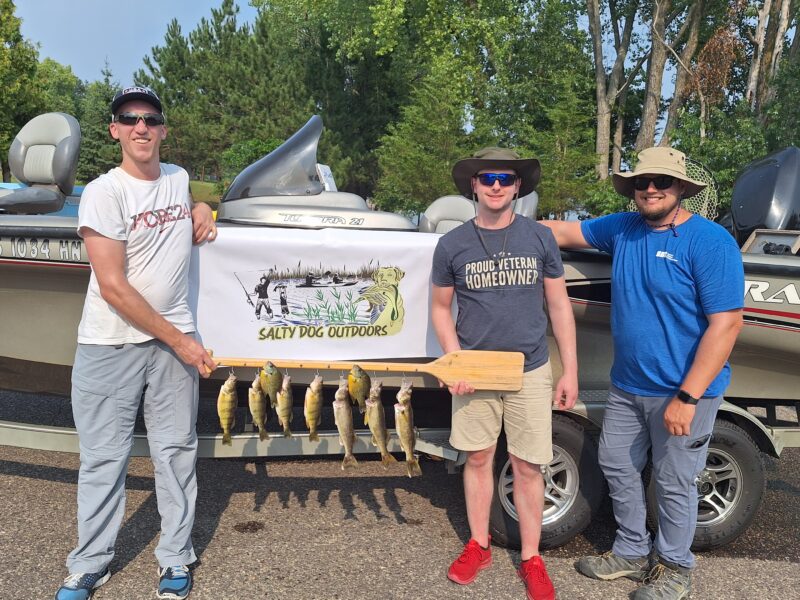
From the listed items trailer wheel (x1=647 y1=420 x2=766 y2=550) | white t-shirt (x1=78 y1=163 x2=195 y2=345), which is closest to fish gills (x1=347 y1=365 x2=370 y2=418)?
white t-shirt (x1=78 y1=163 x2=195 y2=345)

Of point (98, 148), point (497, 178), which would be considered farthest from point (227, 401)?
point (98, 148)

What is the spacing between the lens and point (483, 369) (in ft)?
10.1

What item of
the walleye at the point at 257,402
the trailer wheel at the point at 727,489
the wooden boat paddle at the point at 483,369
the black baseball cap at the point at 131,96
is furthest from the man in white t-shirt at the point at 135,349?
the trailer wheel at the point at 727,489

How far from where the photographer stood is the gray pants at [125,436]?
3.02m

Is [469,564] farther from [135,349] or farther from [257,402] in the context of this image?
[135,349]

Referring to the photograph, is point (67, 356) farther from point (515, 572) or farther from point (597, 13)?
point (597, 13)

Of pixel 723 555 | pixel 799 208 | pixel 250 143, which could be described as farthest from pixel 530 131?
pixel 723 555

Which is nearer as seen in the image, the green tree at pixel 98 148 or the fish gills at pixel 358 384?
the fish gills at pixel 358 384

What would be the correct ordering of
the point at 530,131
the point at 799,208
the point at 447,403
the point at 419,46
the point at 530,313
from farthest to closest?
the point at 419,46, the point at 530,131, the point at 799,208, the point at 447,403, the point at 530,313

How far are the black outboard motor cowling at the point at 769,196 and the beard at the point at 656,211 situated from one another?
186 cm

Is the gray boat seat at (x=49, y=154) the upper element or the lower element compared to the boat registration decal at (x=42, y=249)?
upper

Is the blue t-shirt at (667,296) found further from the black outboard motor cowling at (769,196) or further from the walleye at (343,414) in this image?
the black outboard motor cowling at (769,196)

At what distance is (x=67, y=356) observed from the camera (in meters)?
3.83

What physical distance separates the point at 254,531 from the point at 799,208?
13.7ft
